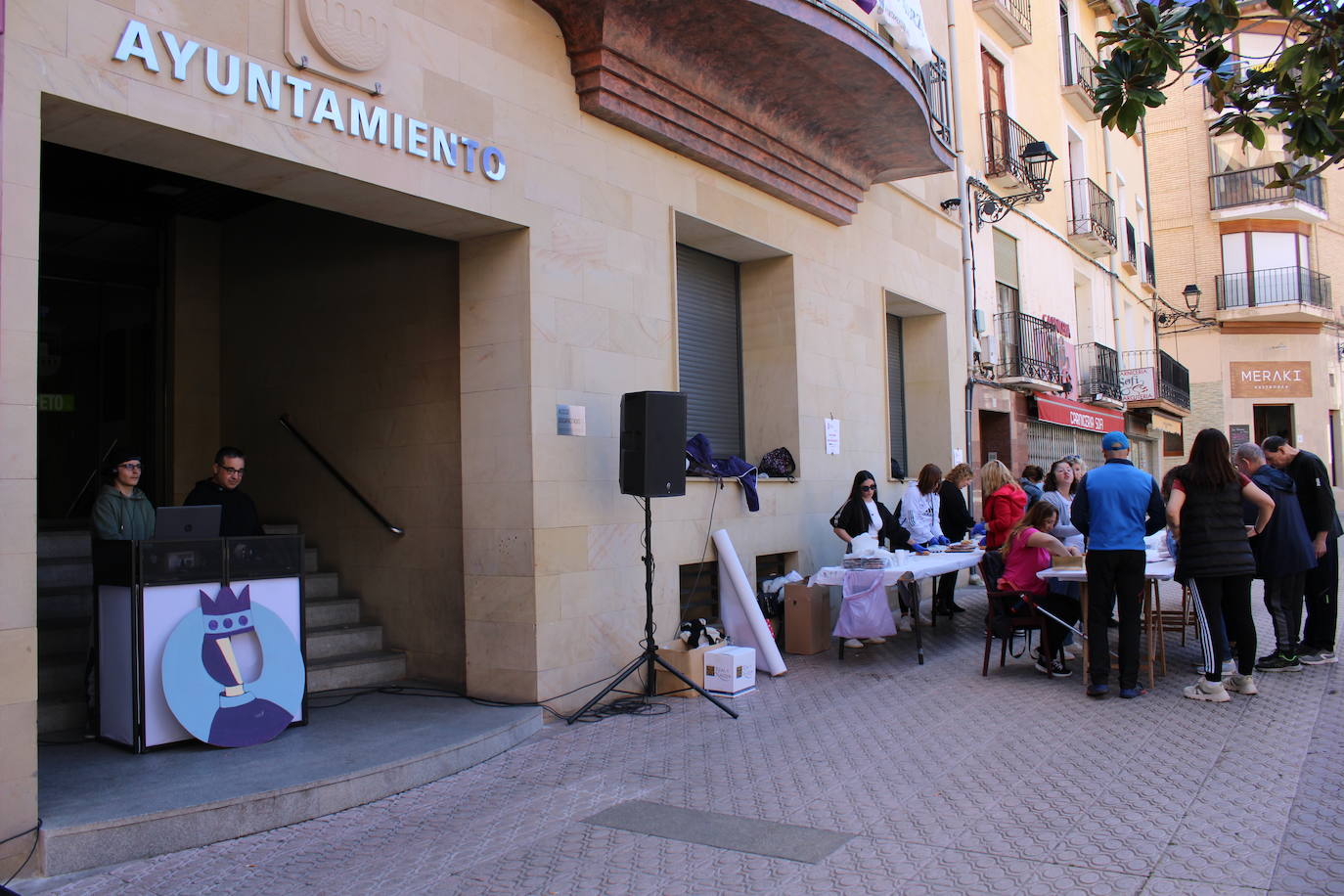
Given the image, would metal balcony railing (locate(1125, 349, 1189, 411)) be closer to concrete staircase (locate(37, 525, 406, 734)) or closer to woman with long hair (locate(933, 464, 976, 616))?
woman with long hair (locate(933, 464, 976, 616))

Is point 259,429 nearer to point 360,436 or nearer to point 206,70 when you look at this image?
point 360,436

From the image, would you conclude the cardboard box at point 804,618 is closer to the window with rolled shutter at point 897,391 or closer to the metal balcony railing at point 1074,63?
the window with rolled shutter at point 897,391

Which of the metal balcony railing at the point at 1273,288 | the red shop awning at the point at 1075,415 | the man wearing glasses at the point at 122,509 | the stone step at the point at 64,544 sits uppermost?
the metal balcony railing at the point at 1273,288

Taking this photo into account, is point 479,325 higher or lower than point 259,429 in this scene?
higher

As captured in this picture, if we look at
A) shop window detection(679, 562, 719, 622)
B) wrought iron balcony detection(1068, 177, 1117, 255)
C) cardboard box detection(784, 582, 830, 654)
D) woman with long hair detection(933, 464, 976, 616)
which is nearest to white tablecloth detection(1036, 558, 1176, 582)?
cardboard box detection(784, 582, 830, 654)

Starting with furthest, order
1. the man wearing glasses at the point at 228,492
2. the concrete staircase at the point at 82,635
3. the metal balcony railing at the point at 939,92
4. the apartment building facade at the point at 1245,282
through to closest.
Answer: the apartment building facade at the point at 1245,282 → the metal balcony railing at the point at 939,92 → the man wearing glasses at the point at 228,492 → the concrete staircase at the point at 82,635

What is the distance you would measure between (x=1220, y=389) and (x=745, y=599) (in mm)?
26747

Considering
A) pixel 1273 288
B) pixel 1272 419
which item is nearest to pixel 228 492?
pixel 1273 288

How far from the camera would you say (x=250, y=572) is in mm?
5977

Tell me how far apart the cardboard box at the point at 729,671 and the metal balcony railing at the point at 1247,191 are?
1096 inches

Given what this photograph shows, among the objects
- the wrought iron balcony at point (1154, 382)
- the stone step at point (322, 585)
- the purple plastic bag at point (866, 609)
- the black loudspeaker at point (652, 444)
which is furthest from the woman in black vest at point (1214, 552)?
the wrought iron balcony at point (1154, 382)

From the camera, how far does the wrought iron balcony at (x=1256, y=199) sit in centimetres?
2873

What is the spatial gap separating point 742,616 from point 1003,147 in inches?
420

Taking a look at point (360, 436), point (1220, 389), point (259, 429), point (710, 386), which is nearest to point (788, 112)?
point (710, 386)
